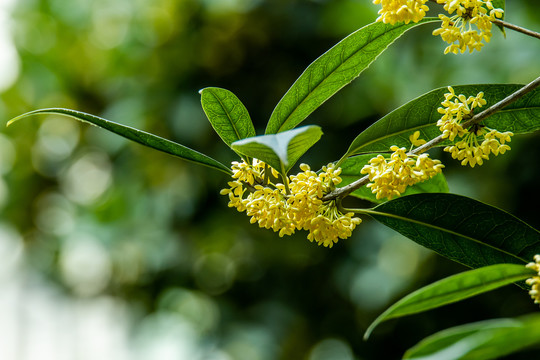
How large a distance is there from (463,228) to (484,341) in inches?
10.2

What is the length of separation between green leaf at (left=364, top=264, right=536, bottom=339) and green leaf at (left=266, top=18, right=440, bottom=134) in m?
0.29

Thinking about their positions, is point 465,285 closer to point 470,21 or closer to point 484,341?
point 484,341

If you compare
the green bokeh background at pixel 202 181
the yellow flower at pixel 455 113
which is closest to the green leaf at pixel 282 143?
the yellow flower at pixel 455 113

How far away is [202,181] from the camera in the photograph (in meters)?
2.23

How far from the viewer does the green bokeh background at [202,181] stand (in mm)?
1789

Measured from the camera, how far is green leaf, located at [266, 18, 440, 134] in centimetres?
67

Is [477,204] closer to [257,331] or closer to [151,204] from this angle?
[257,331]

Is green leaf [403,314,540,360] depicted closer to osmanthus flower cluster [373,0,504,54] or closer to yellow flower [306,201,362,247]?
yellow flower [306,201,362,247]

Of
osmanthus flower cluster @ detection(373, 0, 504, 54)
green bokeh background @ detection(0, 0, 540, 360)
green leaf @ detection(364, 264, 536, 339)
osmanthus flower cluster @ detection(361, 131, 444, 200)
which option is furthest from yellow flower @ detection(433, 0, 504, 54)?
green bokeh background @ detection(0, 0, 540, 360)

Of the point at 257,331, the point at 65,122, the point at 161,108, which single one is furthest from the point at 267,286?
the point at 65,122

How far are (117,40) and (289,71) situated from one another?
3.11 ft

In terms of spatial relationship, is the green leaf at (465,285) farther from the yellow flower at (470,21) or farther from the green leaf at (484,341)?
the yellow flower at (470,21)

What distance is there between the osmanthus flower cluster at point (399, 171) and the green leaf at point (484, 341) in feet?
0.65

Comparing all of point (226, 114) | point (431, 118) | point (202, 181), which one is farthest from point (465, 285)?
point (202, 181)
